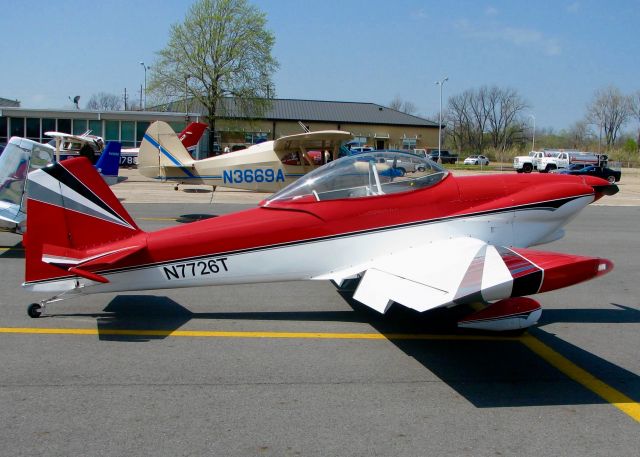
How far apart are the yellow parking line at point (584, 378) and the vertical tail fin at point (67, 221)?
4.09m

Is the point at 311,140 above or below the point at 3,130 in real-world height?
below

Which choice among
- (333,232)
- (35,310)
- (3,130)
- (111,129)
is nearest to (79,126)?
(111,129)

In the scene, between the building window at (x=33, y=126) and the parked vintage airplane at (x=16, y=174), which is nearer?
the parked vintage airplane at (x=16, y=174)

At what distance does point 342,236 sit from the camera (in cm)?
646

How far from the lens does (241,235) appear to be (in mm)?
6215

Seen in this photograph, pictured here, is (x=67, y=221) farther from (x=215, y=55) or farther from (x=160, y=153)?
(x=215, y=55)

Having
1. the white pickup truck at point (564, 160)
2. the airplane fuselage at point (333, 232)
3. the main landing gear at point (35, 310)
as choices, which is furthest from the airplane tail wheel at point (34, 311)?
the white pickup truck at point (564, 160)

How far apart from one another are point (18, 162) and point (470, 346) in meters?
7.84

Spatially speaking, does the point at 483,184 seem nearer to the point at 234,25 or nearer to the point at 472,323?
the point at 472,323

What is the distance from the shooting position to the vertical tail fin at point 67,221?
5.88 metres

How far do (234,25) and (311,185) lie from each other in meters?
47.3

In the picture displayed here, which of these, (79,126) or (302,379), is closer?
(302,379)

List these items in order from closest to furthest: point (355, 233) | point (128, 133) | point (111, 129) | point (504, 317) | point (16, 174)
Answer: point (504, 317)
point (355, 233)
point (16, 174)
point (111, 129)
point (128, 133)

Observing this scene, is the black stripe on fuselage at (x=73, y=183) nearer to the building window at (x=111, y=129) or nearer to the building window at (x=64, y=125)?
the building window at (x=111, y=129)
